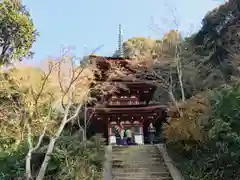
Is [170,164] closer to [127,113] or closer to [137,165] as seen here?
[137,165]

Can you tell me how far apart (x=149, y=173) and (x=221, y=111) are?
3542mm

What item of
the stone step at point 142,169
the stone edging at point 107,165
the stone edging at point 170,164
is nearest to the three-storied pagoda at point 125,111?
the stone edging at point 107,165

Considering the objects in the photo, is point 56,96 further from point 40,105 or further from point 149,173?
point 149,173

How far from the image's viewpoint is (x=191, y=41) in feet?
104

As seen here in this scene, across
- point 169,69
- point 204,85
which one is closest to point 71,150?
point 169,69

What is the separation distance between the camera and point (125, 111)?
21.0 metres

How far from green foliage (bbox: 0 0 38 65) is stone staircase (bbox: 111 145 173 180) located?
19.5 ft

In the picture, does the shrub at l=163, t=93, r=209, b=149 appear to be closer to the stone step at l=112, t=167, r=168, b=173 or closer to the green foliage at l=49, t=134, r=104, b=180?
the stone step at l=112, t=167, r=168, b=173

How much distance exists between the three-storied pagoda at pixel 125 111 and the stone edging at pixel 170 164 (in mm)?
4511

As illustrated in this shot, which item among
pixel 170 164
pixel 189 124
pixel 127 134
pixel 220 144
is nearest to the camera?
pixel 220 144

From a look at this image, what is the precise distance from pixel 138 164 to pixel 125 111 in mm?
6804

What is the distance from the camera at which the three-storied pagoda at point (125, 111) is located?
21.0 meters

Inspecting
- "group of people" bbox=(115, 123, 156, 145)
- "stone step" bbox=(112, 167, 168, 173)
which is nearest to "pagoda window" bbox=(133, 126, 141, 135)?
"group of people" bbox=(115, 123, 156, 145)

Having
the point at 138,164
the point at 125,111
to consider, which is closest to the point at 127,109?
the point at 125,111
